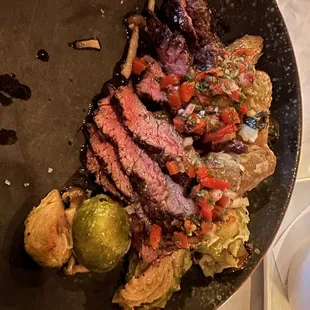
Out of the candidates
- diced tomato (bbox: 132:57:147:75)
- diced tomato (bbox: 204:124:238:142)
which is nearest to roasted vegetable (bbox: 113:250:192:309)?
diced tomato (bbox: 204:124:238:142)

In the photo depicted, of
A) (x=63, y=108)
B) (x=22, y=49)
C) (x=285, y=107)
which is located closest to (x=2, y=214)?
(x=63, y=108)

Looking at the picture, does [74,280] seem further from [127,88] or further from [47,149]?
[127,88]

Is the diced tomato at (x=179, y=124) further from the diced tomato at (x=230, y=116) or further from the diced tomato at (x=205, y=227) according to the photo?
the diced tomato at (x=205, y=227)

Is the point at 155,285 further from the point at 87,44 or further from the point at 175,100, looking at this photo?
the point at 87,44

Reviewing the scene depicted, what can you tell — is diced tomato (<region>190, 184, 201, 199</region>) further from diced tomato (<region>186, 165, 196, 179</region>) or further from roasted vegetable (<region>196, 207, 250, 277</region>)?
Answer: roasted vegetable (<region>196, 207, 250, 277</region>)

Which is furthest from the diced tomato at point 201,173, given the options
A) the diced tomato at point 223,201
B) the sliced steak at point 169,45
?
the sliced steak at point 169,45
